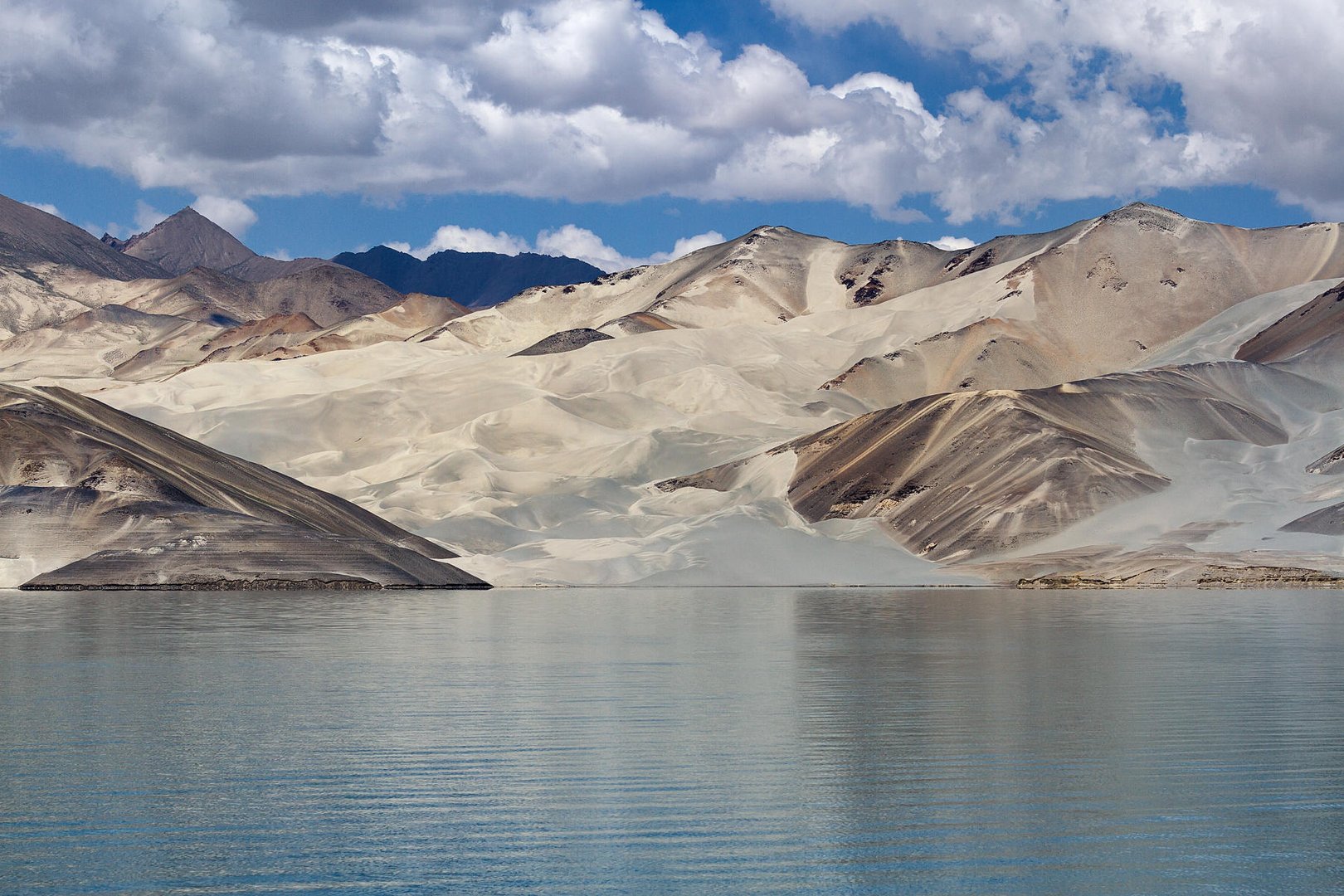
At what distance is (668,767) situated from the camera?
20219 millimetres

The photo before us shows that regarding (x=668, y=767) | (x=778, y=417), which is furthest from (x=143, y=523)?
(x=778, y=417)

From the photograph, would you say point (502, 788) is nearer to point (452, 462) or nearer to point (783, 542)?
point (783, 542)

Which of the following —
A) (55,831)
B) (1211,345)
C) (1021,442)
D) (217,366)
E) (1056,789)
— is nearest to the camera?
(55,831)

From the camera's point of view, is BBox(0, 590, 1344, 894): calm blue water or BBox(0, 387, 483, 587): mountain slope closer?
BBox(0, 590, 1344, 894): calm blue water

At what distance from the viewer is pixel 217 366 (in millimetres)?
186500

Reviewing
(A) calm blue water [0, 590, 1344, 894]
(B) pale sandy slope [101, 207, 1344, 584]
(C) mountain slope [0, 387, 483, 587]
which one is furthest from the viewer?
(B) pale sandy slope [101, 207, 1344, 584]

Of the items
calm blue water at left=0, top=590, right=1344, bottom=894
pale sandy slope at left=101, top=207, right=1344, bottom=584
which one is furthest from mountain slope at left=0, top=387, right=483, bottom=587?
calm blue water at left=0, top=590, right=1344, bottom=894

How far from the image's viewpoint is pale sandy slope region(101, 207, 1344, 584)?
10019cm

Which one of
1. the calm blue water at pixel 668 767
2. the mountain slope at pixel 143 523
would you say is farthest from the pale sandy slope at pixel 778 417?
the calm blue water at pixel 668 767

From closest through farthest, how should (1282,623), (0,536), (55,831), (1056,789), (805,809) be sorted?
(55,831)
(805,809)
(1056,789)
(1282,623)
(0,536)

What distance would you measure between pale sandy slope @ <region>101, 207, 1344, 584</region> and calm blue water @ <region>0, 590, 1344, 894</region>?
54.4m

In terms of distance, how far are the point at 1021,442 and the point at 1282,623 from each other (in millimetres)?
63465

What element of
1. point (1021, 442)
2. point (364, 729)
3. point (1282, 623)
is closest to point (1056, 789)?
point (364, 729)

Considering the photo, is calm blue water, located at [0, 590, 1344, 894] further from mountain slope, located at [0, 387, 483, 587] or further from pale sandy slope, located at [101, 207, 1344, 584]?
pale sandy slope, located at [101, 207, 1344, 584]
